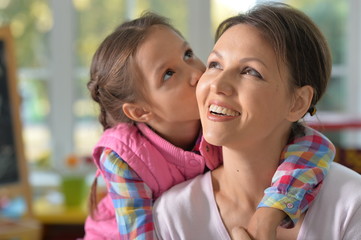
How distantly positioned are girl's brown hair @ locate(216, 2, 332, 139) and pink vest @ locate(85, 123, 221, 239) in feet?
1.03

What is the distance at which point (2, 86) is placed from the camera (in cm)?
320

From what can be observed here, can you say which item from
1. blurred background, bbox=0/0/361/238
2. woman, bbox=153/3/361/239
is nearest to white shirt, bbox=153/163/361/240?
woman, bbox=153/3/361/239

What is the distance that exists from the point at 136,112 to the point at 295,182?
500 mm

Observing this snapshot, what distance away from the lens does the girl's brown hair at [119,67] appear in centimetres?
150

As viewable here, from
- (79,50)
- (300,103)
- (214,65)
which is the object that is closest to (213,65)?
(214,65)

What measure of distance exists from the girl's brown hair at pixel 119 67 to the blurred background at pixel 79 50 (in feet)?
6.57

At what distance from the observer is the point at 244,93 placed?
1.21m

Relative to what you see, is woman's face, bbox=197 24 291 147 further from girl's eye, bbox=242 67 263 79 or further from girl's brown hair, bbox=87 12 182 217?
girl's brown hair, bbox=87 12 182 217

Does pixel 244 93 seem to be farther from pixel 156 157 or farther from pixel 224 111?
pixel 156 157

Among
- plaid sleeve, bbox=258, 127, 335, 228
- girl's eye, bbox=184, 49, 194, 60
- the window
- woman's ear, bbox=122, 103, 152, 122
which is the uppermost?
girl's eye, bbox=184, 49, 194, 60

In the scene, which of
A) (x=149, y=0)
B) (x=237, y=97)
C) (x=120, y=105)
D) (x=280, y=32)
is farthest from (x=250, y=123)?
(x=149, y=0)

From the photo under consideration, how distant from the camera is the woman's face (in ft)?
3.97

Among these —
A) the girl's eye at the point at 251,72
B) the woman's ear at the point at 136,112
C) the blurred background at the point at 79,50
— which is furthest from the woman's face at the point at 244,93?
the blurred background at the point at 79,50

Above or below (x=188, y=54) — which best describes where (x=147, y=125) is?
below
